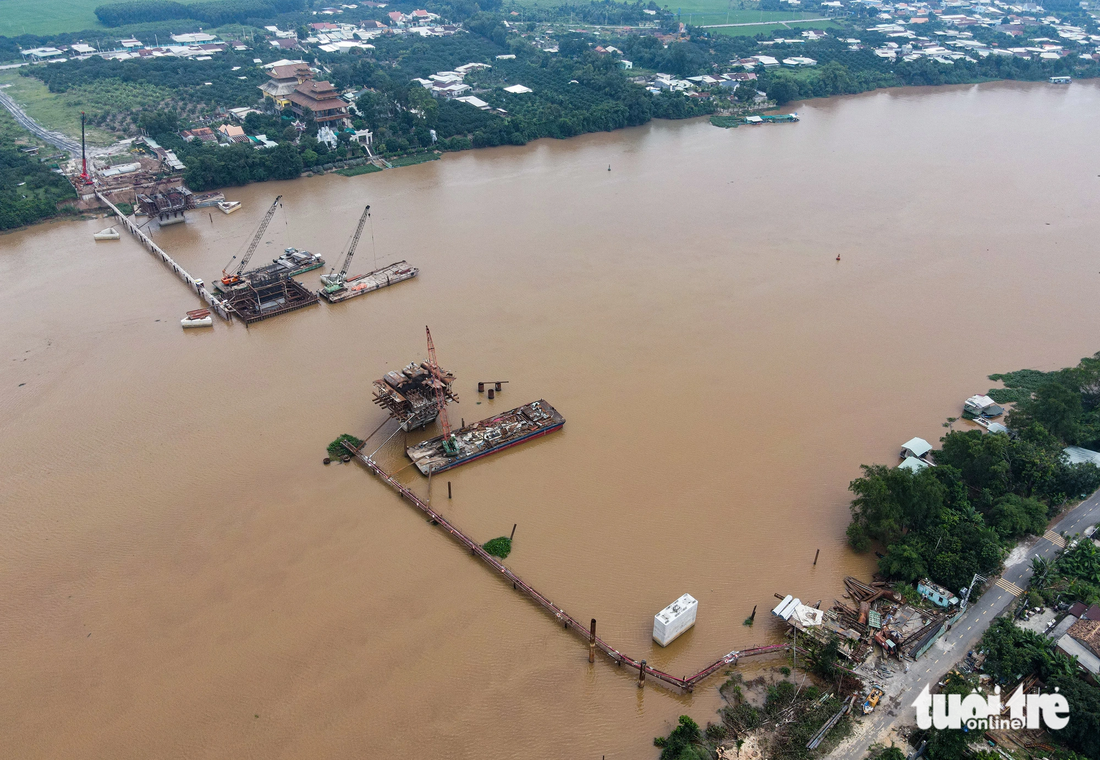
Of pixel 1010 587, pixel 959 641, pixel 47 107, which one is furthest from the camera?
pixel 47 107

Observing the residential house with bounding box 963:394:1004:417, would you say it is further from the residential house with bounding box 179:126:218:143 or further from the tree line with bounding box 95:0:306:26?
the tree line with bounding box 95:0:306:26

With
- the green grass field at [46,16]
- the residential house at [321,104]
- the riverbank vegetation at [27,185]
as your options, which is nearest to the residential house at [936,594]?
the riverbank vegetation at [27,185]

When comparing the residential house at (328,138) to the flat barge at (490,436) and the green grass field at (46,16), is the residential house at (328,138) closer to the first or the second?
the flat barge at (490,436)

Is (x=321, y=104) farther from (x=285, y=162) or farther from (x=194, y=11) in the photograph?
(x=194, y=11)

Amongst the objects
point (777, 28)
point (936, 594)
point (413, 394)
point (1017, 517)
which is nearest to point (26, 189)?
point (413, 394)

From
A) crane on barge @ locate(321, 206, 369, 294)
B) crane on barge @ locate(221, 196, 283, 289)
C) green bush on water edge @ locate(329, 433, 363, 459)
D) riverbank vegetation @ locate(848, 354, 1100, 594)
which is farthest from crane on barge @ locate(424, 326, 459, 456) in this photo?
crane on barge @ locate(221, 196, 283, 289)

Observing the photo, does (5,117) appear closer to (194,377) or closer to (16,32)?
(16,32)
